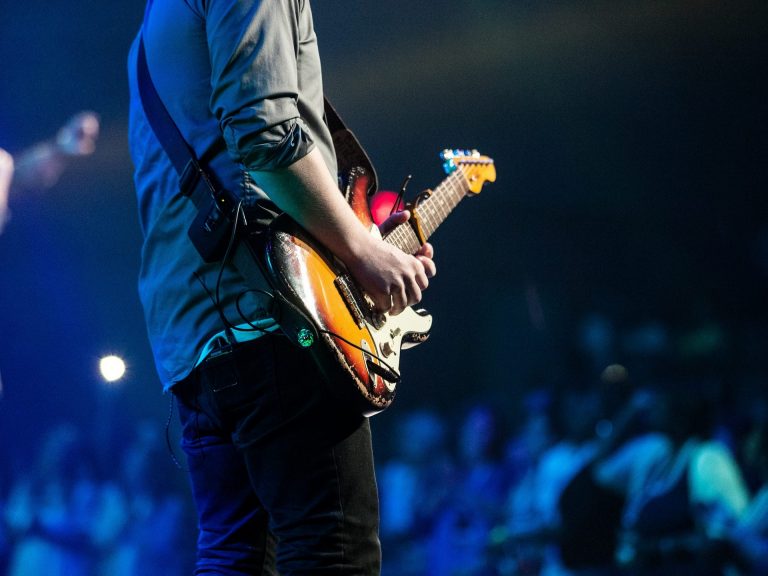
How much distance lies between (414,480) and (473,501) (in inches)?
10.6

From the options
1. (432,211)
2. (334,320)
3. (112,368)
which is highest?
(112,368)

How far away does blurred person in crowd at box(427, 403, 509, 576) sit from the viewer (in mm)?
2863

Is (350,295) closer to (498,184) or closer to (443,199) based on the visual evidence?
(443,199)

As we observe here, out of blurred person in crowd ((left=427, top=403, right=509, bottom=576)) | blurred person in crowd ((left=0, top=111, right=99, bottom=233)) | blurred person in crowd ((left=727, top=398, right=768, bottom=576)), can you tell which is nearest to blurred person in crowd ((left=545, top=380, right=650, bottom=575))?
blurred person in crowd ((left=427, top=403, right=509, bottom=576))

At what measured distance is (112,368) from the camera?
2.90 metres

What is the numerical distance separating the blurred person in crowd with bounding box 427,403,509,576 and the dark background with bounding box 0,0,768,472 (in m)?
0.13

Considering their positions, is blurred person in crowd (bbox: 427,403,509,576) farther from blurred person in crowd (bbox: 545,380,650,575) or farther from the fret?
the fret

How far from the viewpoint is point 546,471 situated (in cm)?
299

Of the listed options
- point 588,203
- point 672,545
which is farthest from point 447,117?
point 672,545

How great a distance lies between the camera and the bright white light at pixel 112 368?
2.89 metres

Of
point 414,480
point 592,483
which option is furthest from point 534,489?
point 414,480

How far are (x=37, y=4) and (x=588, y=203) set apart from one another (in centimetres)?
254

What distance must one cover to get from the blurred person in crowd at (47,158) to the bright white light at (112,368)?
0.70 meters

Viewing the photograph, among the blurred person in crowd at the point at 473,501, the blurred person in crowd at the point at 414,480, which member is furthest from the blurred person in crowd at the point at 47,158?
the blurred person in crowd at the point at 473,501
